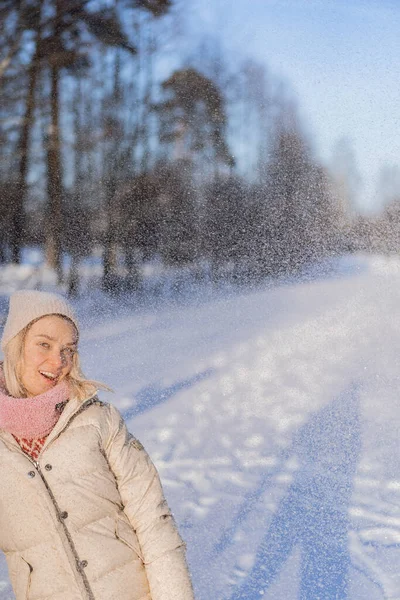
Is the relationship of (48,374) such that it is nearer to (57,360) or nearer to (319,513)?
(57,360)

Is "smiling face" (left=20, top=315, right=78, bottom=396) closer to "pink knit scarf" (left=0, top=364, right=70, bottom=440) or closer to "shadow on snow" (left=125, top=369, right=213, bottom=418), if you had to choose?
"pink knit scarf" (left=0, top=364, right=70, bottom=440)

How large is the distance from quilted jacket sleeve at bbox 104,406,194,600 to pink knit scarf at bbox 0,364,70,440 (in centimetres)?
7

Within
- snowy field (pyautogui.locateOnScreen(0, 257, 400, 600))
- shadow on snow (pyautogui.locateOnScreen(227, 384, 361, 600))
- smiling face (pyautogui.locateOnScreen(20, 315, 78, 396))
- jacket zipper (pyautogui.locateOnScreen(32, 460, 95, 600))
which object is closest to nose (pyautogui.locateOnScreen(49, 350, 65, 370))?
smiling face (pyautogui.locateOnScreen(20, 315, 78, 396))

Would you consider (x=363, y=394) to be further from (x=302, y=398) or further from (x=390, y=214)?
(x=390, y=214)

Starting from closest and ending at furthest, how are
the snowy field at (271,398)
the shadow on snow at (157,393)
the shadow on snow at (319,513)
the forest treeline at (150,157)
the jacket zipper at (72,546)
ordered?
the jacket zipper at (72,546) → the shadow on snow at (319,513) → the snowy field at (271,398) → the forest treeline at (150,157) → the shadow on snow at (157,393)

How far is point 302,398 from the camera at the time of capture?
2.25m

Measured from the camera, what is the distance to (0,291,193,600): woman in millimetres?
856

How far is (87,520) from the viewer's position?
87 cm

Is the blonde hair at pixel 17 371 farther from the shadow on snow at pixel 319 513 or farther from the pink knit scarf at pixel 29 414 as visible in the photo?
the shadow on snow at pixel 319 513

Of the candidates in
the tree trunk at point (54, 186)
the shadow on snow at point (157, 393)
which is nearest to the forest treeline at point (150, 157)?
the tree trunk at point (54, 186)

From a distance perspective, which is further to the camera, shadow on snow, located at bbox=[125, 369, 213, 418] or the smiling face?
shadow on snow, located at bbox=[125, 369, 213, 418]

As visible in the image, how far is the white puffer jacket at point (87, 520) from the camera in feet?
2.80

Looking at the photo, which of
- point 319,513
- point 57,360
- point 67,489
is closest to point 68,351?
point 57,360

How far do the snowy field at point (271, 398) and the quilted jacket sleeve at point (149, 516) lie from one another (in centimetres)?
84
